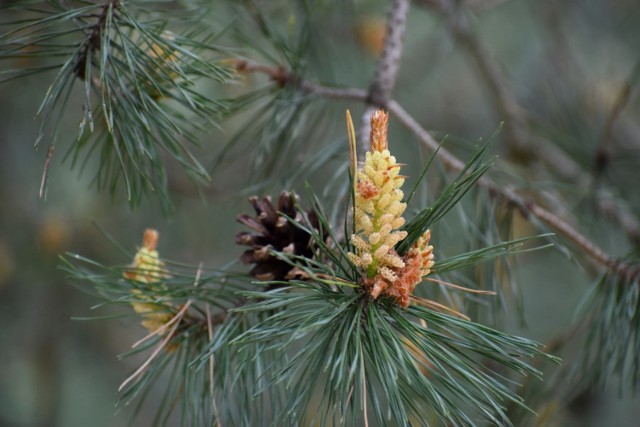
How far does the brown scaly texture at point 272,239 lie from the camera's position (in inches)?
23.1

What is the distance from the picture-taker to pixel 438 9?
1.23 meters

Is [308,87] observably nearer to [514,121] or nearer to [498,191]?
[498,191]

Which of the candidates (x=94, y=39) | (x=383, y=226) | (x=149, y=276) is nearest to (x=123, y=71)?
(x=94, y=39)

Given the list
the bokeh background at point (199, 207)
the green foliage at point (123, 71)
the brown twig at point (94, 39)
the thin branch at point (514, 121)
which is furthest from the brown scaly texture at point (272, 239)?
the thin branch at point (514, 121)

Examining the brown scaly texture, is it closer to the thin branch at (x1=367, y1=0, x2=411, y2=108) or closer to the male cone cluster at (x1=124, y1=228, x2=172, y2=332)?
the male cone cluster at (x1=124, y1=228, x2=172, y2=332)

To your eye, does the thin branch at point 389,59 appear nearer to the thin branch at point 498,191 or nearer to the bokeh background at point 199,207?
the thin branch at point 498,191

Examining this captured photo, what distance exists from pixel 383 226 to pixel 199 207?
1282 mm

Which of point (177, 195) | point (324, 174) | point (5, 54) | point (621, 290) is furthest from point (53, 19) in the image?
point (324, 174)

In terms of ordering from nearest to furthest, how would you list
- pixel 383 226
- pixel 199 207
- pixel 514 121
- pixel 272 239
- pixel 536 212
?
pixel 383 226 < pixel 272 239 < pixel 536 212 < pixel 514 121 < pixel 199 207

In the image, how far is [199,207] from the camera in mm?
1723

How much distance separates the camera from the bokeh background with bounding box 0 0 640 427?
4.78 feet

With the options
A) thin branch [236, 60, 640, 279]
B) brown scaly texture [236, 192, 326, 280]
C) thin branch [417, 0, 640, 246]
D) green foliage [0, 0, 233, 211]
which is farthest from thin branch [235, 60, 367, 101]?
thin branch [417, 0, 640, 246]

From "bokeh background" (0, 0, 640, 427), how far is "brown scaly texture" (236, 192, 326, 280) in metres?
0.68

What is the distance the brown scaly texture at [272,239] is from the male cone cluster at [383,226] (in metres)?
0.10
